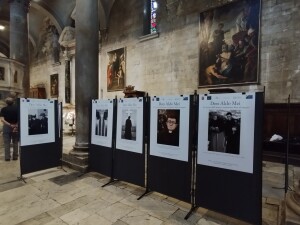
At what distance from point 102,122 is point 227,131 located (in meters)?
2.36

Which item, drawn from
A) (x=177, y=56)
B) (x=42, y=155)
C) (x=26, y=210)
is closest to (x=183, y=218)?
(x=26, y=210)

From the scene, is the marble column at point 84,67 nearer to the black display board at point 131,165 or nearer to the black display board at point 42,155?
the black display board at point 42,155

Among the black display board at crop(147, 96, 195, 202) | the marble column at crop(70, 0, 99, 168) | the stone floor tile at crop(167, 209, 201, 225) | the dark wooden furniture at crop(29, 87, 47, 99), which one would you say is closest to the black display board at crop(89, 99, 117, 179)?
the marble column at crop(70, 0, 99, 168)

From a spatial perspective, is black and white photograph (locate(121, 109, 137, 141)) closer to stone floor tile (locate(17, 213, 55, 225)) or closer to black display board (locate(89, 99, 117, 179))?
black display board (locate(89, 99, 117, 179))

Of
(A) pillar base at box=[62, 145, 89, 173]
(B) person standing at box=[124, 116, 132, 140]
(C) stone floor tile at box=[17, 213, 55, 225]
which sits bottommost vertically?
(C) stone floor tile at box=[17, 213, 55, 225]

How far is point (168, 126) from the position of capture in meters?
3.01

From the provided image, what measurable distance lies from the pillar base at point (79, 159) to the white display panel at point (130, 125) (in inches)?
49.9

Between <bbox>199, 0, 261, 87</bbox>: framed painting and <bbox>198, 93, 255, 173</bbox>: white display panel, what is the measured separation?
4837 millimetres

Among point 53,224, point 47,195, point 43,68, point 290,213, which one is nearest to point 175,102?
point 290,213

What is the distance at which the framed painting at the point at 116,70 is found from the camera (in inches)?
417

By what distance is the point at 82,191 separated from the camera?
3.52m

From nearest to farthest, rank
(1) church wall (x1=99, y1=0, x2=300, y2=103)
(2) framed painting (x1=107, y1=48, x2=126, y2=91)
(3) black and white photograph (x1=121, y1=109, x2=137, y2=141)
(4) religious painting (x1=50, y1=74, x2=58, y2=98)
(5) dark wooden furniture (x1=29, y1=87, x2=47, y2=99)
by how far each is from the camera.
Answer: (3) black and white photograph (x1=121, y1=109, x2=137, y2=141), (1) church wall (x1=99, y1=0, x2=300, y2=103), (2) framed painting (x1=107, y1=48, x2=126, y2=91), (4) religious painting (x1=50, y1=74, x2=58, y2=98), (5) dark wooden furniture (x1=29, y1=87, x2=47, y2=99)

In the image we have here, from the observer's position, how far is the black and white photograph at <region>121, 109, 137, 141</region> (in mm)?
3451

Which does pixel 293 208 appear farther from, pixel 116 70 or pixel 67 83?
pixel 67 83
